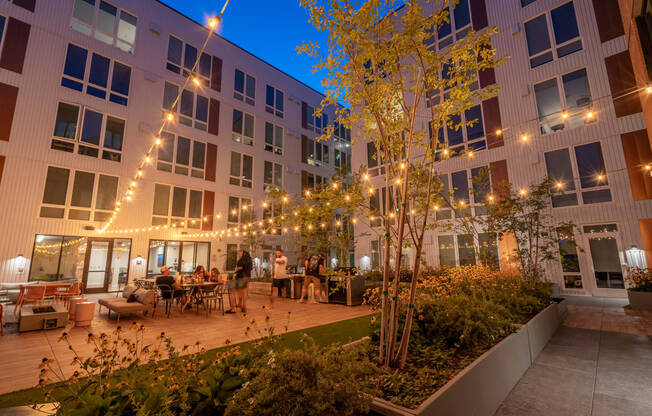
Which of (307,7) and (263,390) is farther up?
(307,7)

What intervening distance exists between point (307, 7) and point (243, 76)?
1662 cm

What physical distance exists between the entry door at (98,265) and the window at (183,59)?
29.3 ft

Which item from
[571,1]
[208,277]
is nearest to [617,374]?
[208,277]

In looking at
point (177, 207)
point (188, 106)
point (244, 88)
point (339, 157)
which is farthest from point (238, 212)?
point (339, 157)

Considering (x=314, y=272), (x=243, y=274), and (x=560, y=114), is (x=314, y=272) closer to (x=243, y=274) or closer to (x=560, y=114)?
(x=243, y=274)

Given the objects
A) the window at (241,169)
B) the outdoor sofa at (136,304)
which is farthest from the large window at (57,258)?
the window at (241,169)

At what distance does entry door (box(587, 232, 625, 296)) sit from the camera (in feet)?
30.9

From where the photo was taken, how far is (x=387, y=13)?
302cm

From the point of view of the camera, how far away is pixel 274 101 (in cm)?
1936

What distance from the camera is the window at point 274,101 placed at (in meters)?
19.0

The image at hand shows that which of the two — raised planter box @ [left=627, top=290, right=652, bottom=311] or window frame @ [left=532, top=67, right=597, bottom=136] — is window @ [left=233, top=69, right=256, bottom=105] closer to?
window frame @ [left=532, top=67, right=597, bottom=136]

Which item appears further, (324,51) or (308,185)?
(308,185)

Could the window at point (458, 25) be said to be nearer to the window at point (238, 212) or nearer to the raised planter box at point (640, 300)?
the raised planter box at point (640, 300)

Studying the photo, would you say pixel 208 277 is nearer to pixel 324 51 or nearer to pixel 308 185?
pixel 324 51
